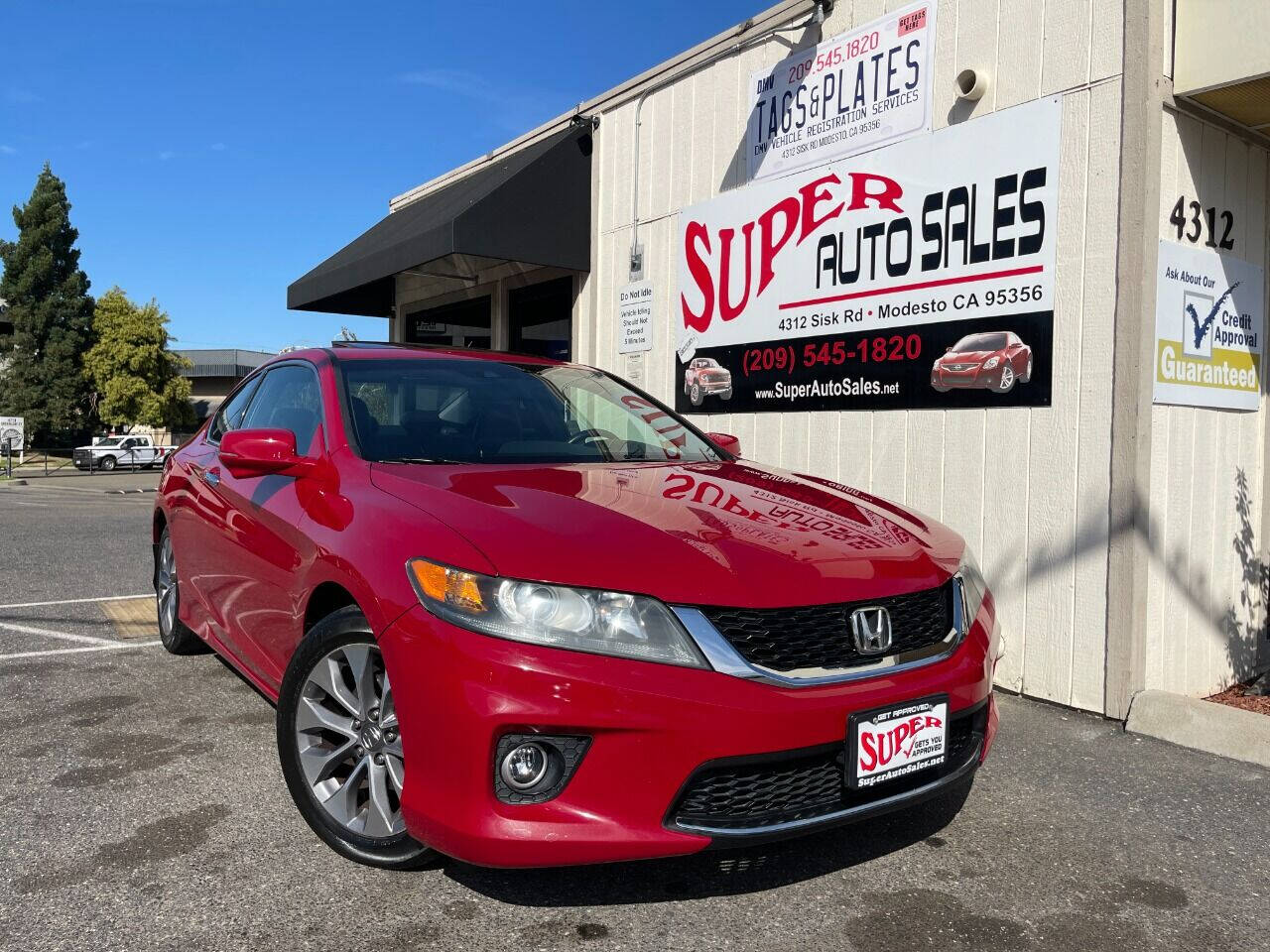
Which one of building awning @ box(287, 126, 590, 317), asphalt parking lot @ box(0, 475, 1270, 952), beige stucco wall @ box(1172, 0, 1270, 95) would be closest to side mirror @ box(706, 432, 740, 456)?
asphalt parking lot @ box(0, 475, 1270, 952)

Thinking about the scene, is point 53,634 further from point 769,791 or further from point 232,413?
point 769,791

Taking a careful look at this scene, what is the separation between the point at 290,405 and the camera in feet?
12.1

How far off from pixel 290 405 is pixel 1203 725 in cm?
387

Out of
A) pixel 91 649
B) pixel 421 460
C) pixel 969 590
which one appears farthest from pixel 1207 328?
pixel 91 649

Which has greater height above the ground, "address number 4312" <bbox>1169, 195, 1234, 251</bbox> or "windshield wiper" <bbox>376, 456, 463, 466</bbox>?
"address number 4312" <bbox>1169, 195, 1234, 251</bbox>

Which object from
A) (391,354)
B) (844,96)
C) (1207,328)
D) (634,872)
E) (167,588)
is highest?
(844,96)

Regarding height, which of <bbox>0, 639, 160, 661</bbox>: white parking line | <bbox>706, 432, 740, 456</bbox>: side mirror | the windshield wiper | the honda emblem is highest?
<bbox>706, 432, 740, 456</bbox>: side mirror

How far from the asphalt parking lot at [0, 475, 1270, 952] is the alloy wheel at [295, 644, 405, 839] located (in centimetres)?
19

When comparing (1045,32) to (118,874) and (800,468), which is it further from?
(118,874)

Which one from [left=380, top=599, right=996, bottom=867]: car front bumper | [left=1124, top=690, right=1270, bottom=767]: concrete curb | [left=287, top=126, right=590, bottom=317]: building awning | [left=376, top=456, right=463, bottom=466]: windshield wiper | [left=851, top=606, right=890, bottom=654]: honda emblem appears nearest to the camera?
[left=380, top=599, right=996, bottom=867]: car front bumper

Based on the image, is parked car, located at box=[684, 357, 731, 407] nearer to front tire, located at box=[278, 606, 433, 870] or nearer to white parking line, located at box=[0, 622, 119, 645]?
white parking line, located at box=[0, 622, 119, 645]

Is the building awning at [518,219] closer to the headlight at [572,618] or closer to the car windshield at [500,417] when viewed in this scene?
the car windshield at [500,417]

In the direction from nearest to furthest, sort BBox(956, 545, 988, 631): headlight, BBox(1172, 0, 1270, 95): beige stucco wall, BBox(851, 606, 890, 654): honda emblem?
BBox(851, 606, 890, 654): honda emblem, BBox(956, 545, 988, 631): headlight, BBox(1172, 0, 1270, 95): beige stucco wall

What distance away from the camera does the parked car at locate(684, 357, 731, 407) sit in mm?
6750
